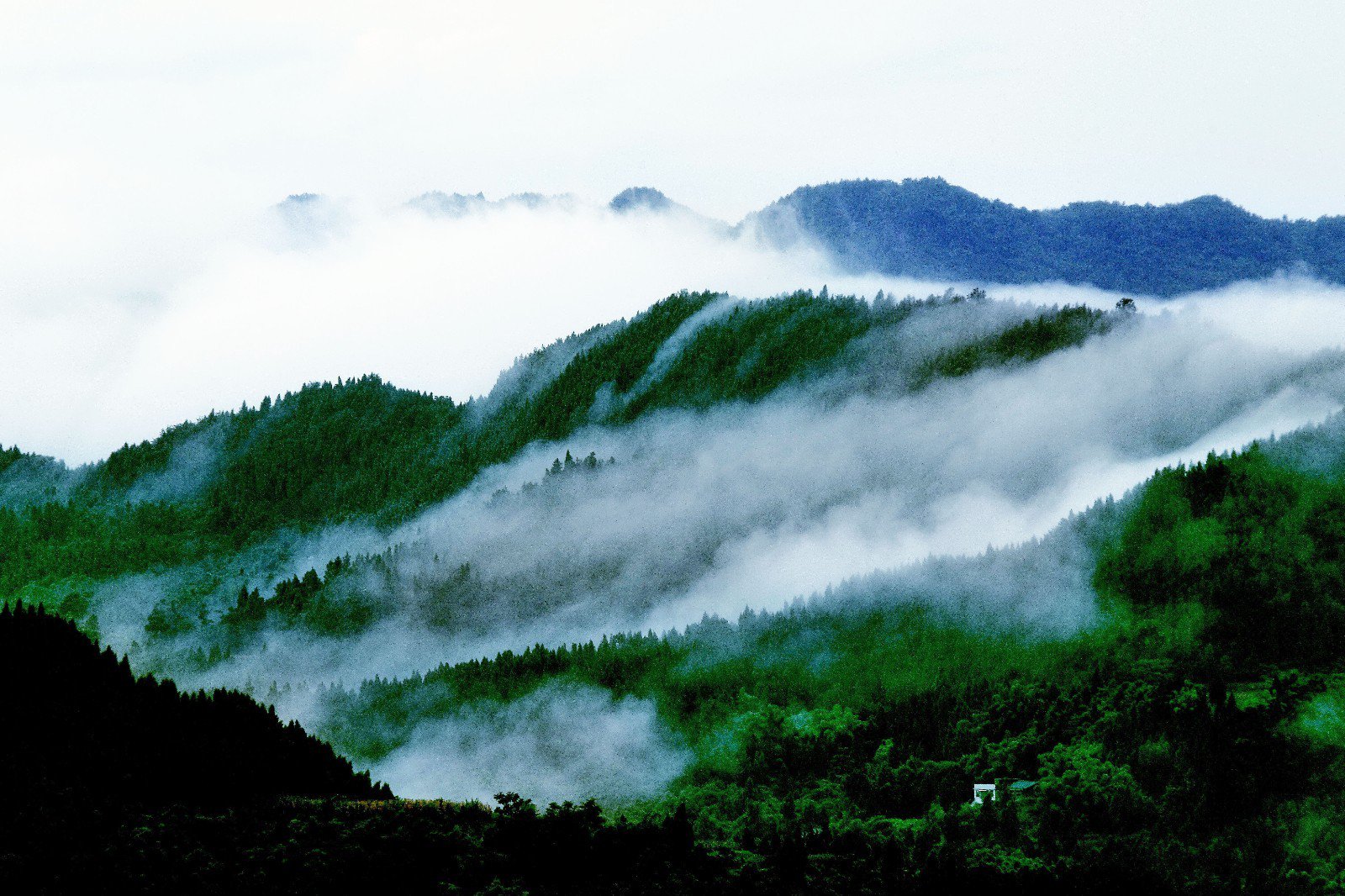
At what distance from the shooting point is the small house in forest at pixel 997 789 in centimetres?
17138

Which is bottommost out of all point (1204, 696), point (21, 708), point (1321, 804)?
point (1321, 804)

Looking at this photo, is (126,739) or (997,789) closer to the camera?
(126,739)

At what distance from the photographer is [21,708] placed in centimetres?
9719

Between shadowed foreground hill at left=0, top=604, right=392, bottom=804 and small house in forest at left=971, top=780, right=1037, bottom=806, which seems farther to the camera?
small house in forest at left=971, top=780, right=1037, bottom=806

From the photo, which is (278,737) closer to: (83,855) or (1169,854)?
(83,855)

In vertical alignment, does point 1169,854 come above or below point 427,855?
below

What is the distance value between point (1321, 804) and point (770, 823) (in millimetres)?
62815

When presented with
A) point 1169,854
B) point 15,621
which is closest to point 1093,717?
point 1169,854

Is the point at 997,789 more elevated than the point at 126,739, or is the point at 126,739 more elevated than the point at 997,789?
the point at 126,739

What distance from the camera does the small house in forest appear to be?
171375mm

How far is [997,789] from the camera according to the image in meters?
174

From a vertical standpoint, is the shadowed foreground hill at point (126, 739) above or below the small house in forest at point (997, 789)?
above

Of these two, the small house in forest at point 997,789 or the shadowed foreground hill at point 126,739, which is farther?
the small house in forest at point 997,789

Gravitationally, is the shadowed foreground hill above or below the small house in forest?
above
